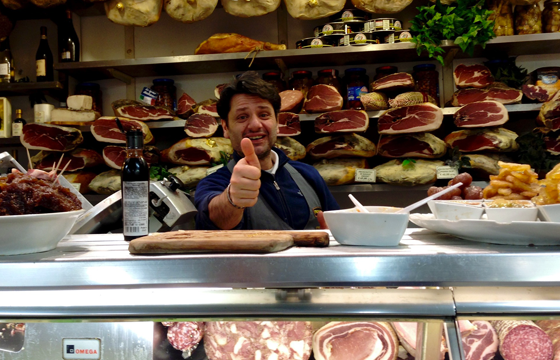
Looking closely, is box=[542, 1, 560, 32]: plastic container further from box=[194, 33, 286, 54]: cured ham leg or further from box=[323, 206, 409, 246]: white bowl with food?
box=[323, 206, 409, 246]: white bowl with food

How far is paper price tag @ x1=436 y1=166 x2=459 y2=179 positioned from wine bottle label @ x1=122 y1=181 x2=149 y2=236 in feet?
8.86

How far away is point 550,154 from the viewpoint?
11.0ft

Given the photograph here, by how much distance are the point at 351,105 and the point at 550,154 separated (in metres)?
1.48

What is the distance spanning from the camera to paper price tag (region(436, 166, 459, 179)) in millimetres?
3416

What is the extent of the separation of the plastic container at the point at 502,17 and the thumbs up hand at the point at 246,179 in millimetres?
2816

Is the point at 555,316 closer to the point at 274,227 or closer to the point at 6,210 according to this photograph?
the point at 6,210

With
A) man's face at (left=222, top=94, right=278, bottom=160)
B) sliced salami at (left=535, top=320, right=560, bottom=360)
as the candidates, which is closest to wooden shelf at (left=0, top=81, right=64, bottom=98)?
man's face at (left=222, top=94, right=278, bottom=160)

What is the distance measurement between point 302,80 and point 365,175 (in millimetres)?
944

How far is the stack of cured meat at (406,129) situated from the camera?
3.42 m

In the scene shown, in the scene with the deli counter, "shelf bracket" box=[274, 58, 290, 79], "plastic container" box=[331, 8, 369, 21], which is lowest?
the deli counter

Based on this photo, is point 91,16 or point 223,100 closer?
point 223,100

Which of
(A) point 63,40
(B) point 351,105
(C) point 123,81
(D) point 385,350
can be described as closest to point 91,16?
(A) point 63,40

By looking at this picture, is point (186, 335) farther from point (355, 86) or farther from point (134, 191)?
point (355, 86)

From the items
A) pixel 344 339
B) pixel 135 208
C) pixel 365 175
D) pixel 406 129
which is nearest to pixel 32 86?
pixel 365 175
